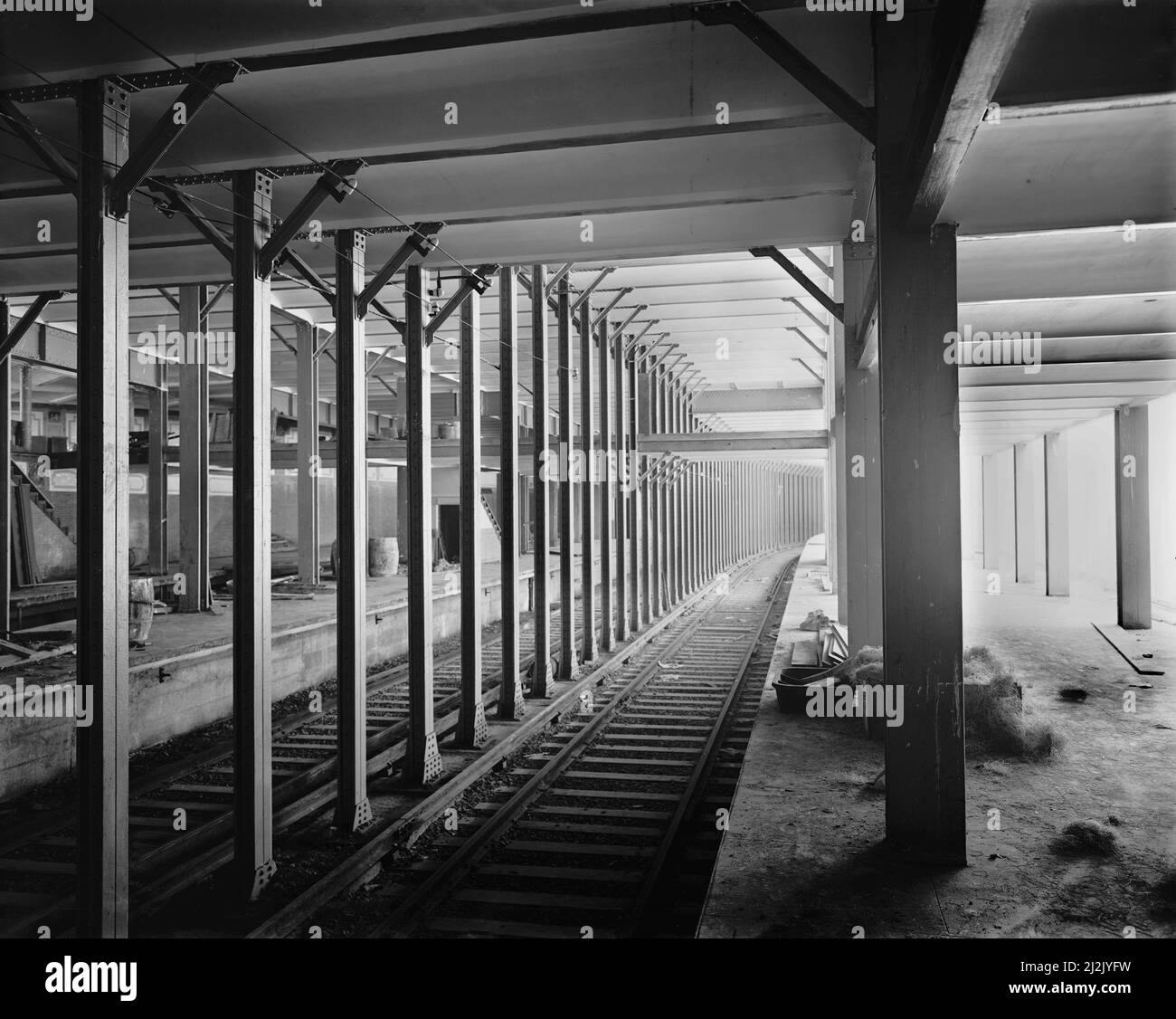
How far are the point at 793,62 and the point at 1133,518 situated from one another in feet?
35.7

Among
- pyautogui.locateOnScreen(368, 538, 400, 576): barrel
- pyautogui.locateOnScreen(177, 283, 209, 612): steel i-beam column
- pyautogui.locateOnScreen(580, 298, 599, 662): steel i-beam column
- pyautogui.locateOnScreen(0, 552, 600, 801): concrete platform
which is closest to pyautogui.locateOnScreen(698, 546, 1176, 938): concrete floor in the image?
pyautogui.locateOnScreen(580, 298, 599, 662): steel i-beam column

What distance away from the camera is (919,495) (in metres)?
4.08

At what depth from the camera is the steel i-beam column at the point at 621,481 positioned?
48.7 ft

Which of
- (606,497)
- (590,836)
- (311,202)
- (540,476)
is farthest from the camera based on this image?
(606,497)

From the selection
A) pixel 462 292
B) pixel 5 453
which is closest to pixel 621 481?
pixel 462 292

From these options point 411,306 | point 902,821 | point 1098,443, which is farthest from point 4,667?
point 1098,443

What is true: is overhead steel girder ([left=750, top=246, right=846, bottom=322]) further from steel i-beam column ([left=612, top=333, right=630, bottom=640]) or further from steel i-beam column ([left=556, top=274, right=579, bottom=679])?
steel i-beam column ([left=612, top=333, right=630, bottom=640])

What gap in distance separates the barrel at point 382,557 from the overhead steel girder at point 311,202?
554 inches
